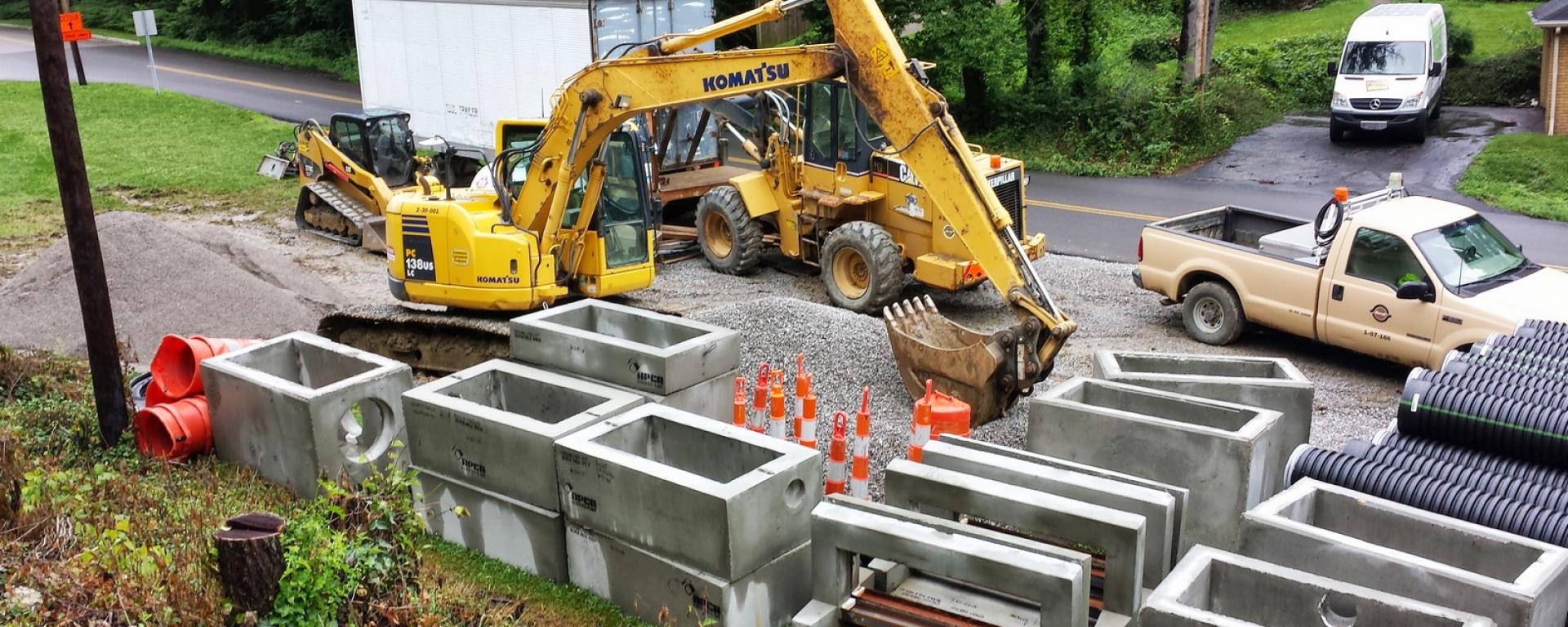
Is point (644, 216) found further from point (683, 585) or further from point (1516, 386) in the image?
point (1516, 386)

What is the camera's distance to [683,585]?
7.50 m

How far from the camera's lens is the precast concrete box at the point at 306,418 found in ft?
29.7

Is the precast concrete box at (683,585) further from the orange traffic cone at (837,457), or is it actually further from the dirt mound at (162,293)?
the dirt mound at (162,293)

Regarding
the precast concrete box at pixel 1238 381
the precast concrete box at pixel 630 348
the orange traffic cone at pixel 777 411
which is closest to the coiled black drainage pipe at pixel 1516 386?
the precast concrete box at pixel 1238 381

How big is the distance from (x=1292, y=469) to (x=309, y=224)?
16.2 m

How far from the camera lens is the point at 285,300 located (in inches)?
576

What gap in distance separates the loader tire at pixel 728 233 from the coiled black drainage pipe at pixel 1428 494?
29.8 ft

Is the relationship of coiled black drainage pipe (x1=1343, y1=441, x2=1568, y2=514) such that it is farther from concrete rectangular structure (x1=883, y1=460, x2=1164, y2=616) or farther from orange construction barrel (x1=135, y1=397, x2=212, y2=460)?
orange construction barrel (x1=135, y1=397, x2=212, y2=460)

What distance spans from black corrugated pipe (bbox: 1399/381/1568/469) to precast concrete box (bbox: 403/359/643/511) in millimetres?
4959

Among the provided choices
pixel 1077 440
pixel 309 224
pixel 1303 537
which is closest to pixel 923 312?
pixel 1077 440

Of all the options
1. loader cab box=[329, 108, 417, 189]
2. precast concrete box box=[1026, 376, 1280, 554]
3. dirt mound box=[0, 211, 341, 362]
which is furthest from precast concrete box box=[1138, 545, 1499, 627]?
loader cab box=[329, 108, 417, 189]

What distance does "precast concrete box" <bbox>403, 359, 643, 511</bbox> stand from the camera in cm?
820

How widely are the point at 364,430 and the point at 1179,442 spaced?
5.80 meters

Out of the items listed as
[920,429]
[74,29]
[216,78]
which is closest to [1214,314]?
[920,429]
